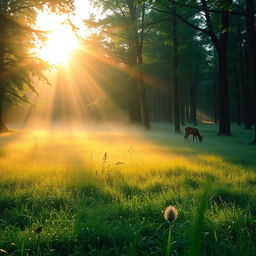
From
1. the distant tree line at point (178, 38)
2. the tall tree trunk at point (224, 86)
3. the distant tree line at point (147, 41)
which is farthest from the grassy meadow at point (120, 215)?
the tall tree trunk at point (224, 86)

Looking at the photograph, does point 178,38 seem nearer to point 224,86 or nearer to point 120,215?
point 224,86

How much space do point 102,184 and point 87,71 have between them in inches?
1198

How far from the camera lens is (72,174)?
544 cm

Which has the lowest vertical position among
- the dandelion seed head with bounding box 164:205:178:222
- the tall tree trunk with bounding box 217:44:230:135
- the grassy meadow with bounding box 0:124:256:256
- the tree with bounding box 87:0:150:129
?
the grassy meadow with bounding box 0:124:256:256

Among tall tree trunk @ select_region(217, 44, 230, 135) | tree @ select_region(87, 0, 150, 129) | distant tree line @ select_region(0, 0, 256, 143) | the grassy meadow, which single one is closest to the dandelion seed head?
the grassy meadow

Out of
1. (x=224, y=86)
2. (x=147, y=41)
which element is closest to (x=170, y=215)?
(x=224, y=86)

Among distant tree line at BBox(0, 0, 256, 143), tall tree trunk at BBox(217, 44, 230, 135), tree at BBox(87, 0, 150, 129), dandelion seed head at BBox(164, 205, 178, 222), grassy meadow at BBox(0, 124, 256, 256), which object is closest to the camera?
dandelion seed head at BBox(164, 205, 178, 222)

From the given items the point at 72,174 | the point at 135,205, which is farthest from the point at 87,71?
→ the point at 135,205

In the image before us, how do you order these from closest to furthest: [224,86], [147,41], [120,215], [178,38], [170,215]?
1. [170,215]
2. [120,215]
3. [224,86]
4. [178,38]
5. [147,41]

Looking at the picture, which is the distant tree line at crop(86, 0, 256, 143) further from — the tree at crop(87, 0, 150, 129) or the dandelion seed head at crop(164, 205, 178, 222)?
the dandelion seed head at crop(164, 205, 178, 222)

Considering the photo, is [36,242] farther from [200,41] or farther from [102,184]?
[200,41]

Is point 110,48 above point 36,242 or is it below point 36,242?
above

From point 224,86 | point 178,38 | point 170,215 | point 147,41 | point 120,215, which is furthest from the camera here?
point 147,41

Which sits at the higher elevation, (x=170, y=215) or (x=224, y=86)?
(x=224, y=86)
